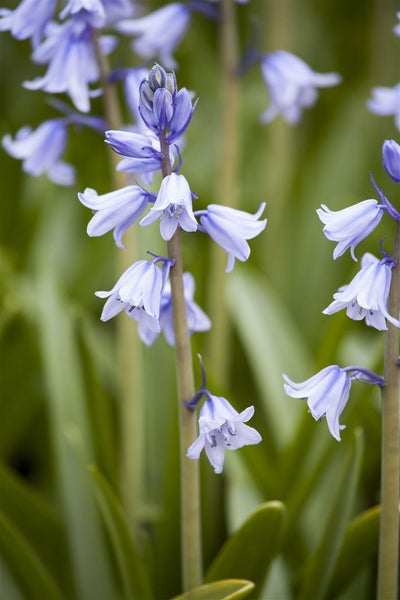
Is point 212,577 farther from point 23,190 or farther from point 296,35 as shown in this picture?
point 296,35

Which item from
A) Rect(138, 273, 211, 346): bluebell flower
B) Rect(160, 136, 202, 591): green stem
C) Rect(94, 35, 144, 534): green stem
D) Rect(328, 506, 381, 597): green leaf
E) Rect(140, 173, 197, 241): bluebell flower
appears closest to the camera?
Rect(140, 173, 197, 241): bluebell flower

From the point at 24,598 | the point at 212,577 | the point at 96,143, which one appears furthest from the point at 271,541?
the point at 96,143

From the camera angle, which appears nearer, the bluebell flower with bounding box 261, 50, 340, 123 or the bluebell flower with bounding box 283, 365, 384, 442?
the bluebell flower with bounding box 283, 365, 384, 442

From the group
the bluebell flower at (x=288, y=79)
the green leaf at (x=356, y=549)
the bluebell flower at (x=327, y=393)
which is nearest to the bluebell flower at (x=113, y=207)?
the bluebell flower at (x=327, y=393)

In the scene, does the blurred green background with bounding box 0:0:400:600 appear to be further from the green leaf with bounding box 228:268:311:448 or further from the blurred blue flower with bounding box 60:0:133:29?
the blurred blue flower with bounding box 60:0:133:29

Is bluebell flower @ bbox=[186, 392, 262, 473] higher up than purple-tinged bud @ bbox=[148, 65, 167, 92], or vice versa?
purple-tinged bud @ bbox=[148, 65, 167, 92]

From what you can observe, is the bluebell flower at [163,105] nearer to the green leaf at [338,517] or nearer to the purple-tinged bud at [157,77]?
the purple-tinged bud at [157,77]

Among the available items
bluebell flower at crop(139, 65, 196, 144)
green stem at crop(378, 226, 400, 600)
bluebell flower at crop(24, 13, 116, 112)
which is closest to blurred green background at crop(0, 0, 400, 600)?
green stem at crop(378, 226, 400, 600)
